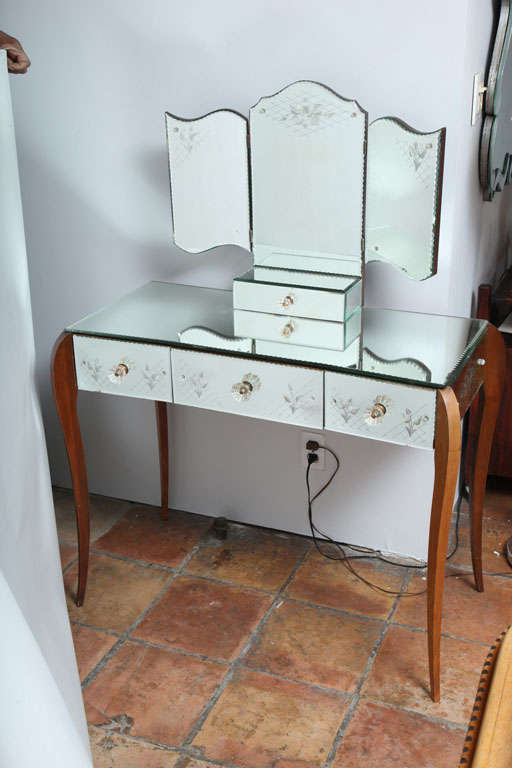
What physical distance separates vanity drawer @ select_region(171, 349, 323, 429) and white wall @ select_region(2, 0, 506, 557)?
0.47 metres

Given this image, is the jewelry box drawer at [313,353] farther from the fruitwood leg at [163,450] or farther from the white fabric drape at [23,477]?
the fruitwood leg at [163,450]

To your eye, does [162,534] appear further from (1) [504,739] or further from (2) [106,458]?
(1) [504,739]

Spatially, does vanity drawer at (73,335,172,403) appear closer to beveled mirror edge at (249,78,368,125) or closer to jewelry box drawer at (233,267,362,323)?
jewelry box drawer at (233,267,362,323)

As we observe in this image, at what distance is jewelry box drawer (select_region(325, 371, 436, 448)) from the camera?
181 cm

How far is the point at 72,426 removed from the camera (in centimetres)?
222

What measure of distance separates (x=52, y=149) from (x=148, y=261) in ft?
1.41

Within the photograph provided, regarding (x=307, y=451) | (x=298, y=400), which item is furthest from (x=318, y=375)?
(x=307, y=451)

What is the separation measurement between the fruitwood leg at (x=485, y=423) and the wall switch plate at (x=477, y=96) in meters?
0.54

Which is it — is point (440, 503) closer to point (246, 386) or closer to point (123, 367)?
point (246, 386)

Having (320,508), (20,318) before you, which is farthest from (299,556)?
(20,318)

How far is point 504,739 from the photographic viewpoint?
105 cm

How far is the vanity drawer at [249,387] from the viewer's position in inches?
76.4

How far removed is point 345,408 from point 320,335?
227 millimetres

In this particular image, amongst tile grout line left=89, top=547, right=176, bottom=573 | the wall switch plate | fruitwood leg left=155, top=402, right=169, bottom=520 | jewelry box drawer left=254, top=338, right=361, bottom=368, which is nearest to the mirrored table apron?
jewelry box drawer left=254, top=338, right=361, bottom=368
